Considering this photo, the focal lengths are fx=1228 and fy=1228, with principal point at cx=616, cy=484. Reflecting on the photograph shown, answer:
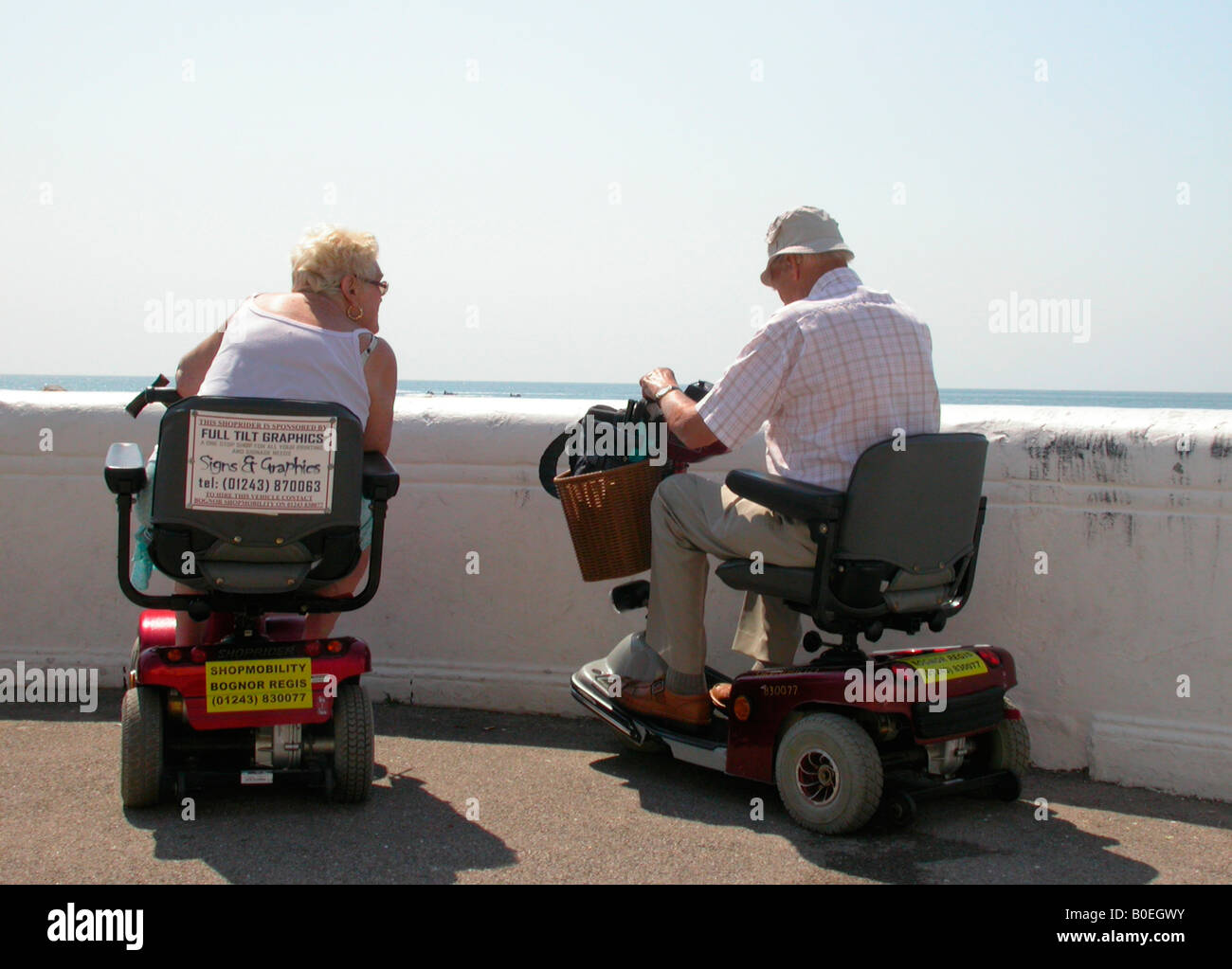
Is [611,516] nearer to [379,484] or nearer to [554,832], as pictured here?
[379,484]

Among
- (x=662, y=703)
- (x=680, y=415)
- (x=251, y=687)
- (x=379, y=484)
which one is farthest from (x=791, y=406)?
(x=251, y=687)

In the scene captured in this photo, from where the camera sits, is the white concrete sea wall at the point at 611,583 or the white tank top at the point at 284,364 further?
the white concrete sea wall at the point at 611,583

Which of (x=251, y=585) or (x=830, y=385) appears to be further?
(x=830, y=385)

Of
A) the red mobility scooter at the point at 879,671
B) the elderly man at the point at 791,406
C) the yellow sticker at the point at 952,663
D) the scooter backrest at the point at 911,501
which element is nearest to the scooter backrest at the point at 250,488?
the elderly man at the point at 791,406

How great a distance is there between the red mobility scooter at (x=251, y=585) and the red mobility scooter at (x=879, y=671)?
1.12m

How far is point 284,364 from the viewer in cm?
348

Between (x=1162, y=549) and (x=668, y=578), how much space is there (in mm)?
1615

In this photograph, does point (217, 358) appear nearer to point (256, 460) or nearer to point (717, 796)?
point (256, 460)

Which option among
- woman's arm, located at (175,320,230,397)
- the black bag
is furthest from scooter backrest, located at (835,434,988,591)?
woman's arm, located at (175,320,230,397)

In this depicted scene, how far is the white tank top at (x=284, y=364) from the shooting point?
3449 millimetres

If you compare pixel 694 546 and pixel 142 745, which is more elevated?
pixel 694 546

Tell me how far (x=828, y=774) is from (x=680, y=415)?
1.14m

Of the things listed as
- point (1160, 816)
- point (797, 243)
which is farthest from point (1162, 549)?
point (797, 243)

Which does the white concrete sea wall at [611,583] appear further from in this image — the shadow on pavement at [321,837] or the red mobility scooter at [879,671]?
the shadow on pavement at [321,837]
